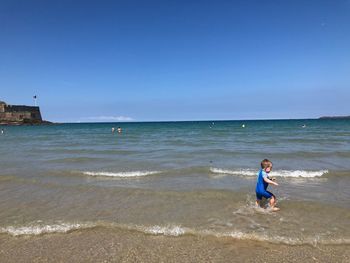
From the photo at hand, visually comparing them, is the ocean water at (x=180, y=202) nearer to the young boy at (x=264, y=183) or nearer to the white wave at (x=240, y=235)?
the white wave at (x=240, y=235)

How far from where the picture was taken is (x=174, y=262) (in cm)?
476

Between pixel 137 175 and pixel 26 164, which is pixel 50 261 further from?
pixel 26 164

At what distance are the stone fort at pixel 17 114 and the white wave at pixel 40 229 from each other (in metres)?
127

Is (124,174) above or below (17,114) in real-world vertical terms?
below

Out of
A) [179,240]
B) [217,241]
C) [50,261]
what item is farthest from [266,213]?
[50,261]

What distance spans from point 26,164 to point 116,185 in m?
7.85

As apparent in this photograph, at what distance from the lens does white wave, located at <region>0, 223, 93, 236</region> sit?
6.07m

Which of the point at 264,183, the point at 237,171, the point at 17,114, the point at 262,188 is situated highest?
the point at 17,114

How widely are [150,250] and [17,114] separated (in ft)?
429

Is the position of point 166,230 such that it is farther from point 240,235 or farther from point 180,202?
point 180,202

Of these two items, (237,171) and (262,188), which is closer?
(262,188)

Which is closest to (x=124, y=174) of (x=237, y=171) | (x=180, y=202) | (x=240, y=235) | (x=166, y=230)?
(x=180, y=202)

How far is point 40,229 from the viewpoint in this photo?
20.4 feet

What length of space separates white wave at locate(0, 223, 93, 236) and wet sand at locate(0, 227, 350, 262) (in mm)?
219
